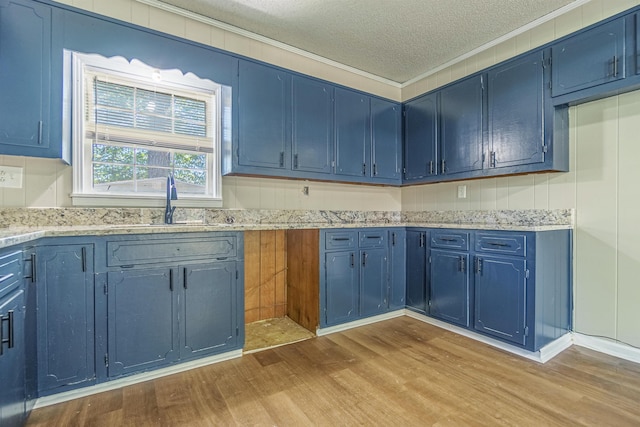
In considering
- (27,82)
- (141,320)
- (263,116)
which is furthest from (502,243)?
(27,82)

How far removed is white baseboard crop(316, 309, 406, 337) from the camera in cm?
272

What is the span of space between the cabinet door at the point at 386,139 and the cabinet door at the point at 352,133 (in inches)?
3.8

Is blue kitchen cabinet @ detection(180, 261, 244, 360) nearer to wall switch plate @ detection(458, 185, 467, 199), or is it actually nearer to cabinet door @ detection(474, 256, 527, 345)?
cabinet door @ detection(474, 256, 527, 345)

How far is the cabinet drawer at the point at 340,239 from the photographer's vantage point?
2721 mm

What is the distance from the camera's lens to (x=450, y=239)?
9.21 feet

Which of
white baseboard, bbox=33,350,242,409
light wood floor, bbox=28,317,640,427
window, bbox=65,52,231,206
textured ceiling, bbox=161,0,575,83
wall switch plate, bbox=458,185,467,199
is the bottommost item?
light wood floor, bbox=28,317,640,427

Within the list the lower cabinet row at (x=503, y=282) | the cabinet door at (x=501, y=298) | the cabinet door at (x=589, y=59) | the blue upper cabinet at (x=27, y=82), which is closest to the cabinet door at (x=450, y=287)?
the lower cabinet row at (x=503, y=282)

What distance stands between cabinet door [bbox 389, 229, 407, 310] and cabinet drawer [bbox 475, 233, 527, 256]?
0.78m

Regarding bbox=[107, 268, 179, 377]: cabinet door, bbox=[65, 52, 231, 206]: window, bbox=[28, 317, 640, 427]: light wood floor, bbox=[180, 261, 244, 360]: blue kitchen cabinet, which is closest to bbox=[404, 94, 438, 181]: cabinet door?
bbox=[28, 317, 640, 427]: light wood floor

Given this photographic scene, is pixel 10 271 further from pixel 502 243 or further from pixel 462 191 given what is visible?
pixel 462 191

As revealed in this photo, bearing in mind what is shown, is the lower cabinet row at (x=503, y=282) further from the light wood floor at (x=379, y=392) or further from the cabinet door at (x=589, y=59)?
the cabinet door at (x=589, y=59)

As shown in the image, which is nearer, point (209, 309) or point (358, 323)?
point (209, 309)

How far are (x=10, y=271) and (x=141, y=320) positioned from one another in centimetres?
76

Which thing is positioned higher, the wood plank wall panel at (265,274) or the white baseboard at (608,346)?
the wood plank wall panel at (265,274)
